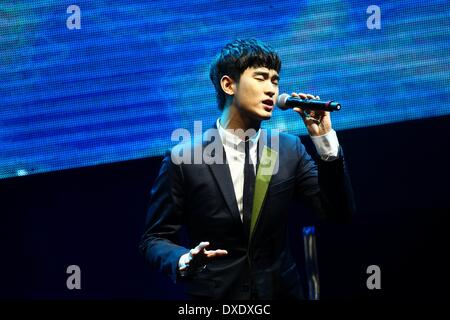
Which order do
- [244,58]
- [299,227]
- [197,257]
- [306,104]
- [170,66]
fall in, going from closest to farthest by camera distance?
[197,257], [306,104], [244,58], [170,66], [299,227]

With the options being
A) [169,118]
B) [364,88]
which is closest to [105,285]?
[169,118]

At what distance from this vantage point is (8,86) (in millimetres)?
2818

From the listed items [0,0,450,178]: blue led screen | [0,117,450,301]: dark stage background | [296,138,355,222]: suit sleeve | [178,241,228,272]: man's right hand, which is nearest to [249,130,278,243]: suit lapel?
[296,138,355,222]: suit sleeve

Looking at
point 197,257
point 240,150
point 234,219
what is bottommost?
point 197,257

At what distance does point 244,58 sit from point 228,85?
107mm

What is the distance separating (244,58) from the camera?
216 centimetres

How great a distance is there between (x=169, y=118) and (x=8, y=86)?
71 cm

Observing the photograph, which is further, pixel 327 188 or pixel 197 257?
pixel 327 188

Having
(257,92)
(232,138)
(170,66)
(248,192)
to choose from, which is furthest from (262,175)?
(170,66)

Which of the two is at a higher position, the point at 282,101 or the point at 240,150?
the point at 282,101

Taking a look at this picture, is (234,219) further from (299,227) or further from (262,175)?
(299,227)

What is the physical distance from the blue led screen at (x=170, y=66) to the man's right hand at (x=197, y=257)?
1.00m

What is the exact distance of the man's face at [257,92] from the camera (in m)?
2.11
